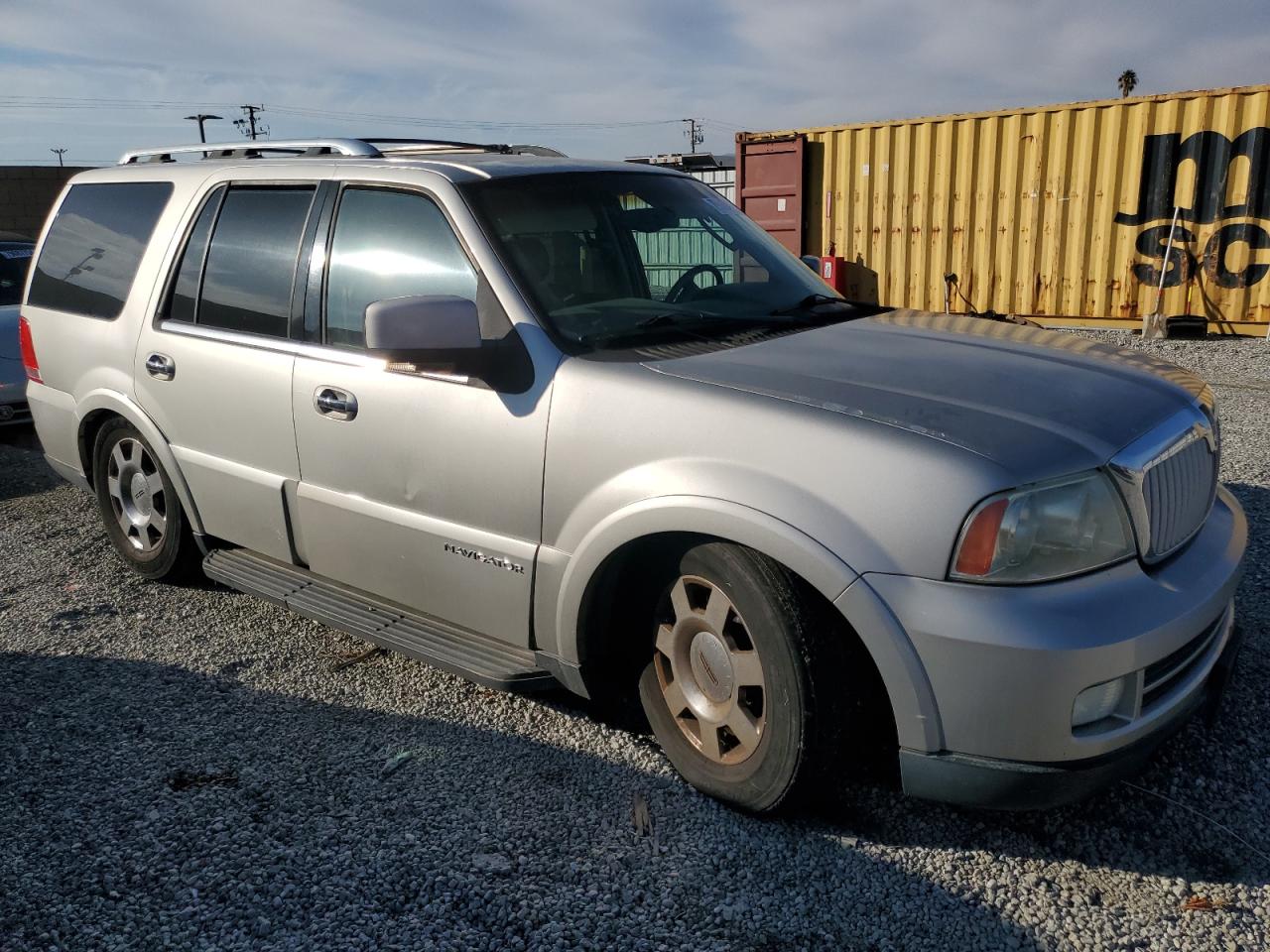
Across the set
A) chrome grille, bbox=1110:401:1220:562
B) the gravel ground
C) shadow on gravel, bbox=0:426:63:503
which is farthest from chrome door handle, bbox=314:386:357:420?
shadow on gravel, bbox=0:426:63:503

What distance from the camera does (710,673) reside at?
288 cm

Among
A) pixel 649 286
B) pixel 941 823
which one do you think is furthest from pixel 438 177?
pixel 941 823

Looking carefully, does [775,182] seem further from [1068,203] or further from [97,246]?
[97,246]

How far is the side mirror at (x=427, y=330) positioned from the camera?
286 centimetres

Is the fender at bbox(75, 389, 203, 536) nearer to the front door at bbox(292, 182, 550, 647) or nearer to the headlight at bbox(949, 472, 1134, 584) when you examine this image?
the front door at bbox(292, 182, 550, 647)

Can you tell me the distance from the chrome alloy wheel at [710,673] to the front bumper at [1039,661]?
0.46 metres

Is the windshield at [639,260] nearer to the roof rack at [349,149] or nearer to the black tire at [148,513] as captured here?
the roof rack at [349,149]

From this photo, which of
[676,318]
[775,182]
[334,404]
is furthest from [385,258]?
[775,182]

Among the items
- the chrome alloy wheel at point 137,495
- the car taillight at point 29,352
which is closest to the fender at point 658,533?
the chrome alloy wheel at point 137,495

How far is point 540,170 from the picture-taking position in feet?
11.9

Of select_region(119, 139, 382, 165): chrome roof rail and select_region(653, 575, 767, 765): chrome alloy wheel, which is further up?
select_region(119, 139, 382, 165): chrome roof rail

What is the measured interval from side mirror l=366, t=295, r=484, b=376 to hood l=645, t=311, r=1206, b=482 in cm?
57

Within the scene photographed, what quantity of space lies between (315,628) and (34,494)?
11.1ft

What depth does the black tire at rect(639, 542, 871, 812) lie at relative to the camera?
8.38ft
